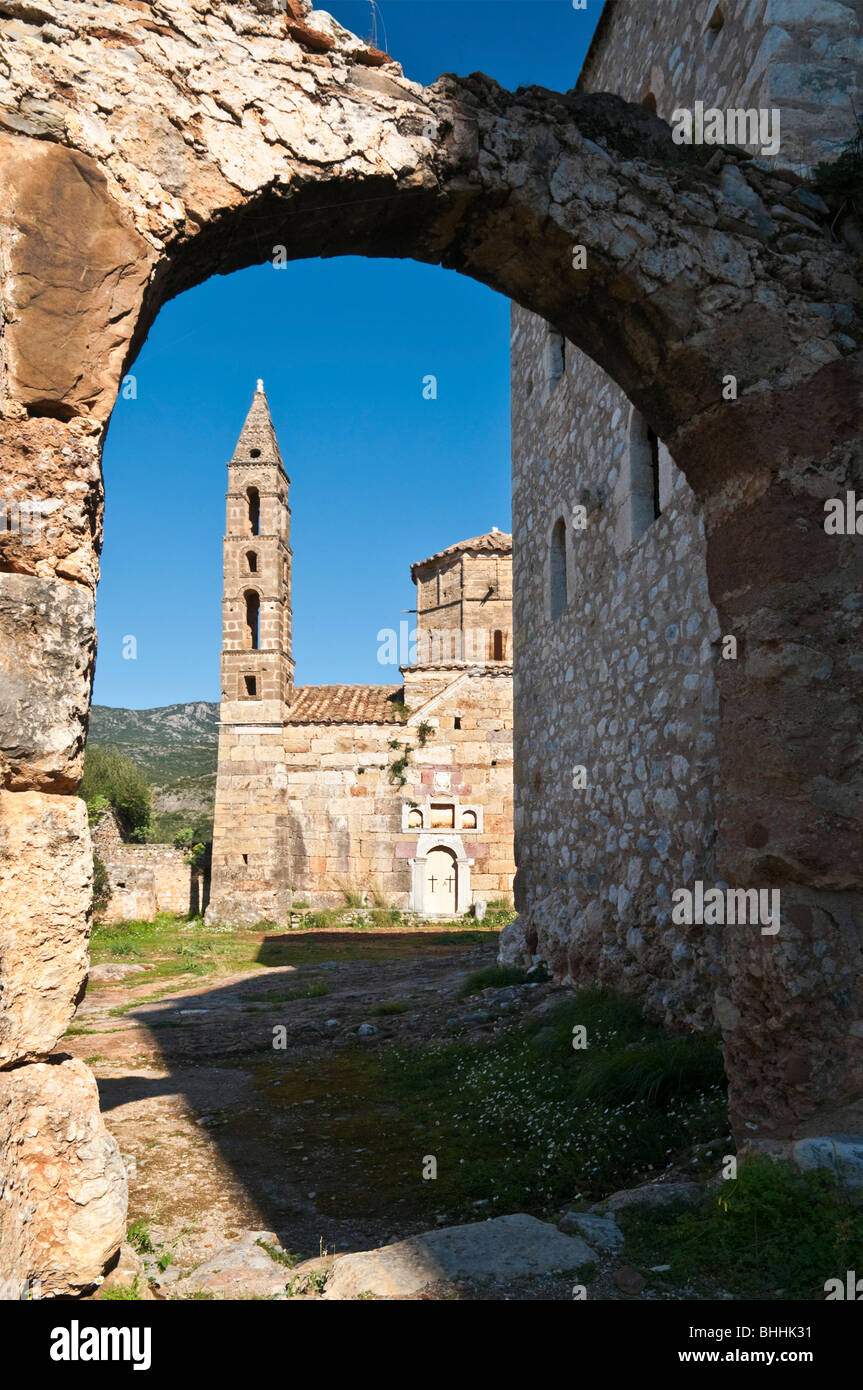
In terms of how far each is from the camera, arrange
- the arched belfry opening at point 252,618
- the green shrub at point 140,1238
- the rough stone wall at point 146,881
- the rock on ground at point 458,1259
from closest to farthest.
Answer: the rock on ground at point 458,1259, the green shrub at point 140,1238, the rough stone wall at point 146,881, the arched belfry opening at point 252,618

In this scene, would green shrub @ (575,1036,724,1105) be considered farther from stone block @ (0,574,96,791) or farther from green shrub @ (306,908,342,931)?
green shrub @ (306,908,342,931)

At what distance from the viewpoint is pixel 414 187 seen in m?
3.58

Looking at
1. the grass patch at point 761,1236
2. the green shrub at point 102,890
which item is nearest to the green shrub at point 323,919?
the green shrub at point 102,890

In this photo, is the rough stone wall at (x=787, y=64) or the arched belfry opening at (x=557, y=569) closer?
the rough stone wall at (x=787, y=64)

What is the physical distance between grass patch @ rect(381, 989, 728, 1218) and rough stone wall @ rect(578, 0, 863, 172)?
14.9 ft

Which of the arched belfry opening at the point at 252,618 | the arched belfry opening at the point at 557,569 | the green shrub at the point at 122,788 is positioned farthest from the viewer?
the green shrub at the point at 122,788

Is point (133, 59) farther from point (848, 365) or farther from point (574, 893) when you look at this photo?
point (574, 893)

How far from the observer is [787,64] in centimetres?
445

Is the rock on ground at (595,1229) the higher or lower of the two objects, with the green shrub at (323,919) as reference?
higher

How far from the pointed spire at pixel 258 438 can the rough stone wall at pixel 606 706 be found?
11.6 m

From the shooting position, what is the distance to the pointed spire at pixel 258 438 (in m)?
21.4

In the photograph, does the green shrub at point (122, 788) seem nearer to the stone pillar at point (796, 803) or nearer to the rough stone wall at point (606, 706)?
the rough stone wall at point (606, 706)
